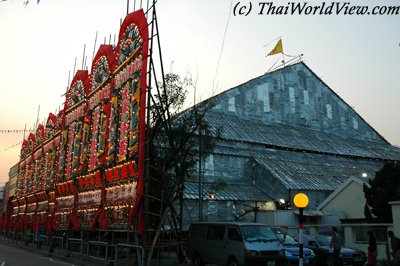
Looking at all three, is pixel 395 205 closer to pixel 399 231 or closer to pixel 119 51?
pixel 399 231

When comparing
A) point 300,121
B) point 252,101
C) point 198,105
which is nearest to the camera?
point 198,105

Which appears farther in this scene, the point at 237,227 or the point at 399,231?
the point at 399,231

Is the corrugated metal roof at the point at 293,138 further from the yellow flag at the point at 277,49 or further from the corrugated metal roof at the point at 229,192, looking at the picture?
the yellow flag at the point at 277,49

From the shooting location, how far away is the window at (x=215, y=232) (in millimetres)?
15922

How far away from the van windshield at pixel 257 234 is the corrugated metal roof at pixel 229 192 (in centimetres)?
1472

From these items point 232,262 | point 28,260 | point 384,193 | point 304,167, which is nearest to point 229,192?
point 304,167

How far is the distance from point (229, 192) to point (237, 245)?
20.3 metres

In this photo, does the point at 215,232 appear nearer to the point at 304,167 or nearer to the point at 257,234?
the point at 257,234

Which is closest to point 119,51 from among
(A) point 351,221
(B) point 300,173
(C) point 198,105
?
(C) point 198,105

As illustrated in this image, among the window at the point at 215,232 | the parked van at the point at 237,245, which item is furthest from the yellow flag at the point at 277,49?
the window at the point at 215,232

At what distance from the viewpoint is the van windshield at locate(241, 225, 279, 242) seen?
1483 centimetres

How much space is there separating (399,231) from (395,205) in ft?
3.60

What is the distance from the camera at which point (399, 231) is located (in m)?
16.4

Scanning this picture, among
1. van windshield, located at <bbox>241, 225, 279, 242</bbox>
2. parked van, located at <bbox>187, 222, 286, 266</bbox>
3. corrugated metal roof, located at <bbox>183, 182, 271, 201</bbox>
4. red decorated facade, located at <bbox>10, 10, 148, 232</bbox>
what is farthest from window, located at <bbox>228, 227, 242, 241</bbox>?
corrugated metal roof, located at <bbox>183, 182, 271, 201</bbox>
